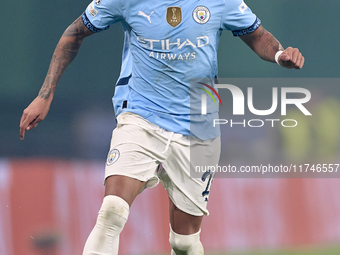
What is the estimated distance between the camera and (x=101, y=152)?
4996 mm

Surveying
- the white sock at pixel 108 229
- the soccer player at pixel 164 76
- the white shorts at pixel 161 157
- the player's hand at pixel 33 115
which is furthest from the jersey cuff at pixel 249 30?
the white sock at pixel 108 229

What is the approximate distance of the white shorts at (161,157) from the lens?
3.29 metres

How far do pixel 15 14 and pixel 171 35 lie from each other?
6.53ft

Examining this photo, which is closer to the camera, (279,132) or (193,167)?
(193,167)

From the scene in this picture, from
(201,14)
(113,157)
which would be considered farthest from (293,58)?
Result: (113,157)

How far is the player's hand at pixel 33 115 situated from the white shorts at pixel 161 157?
17.2 inches

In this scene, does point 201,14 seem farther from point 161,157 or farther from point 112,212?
point 112,212

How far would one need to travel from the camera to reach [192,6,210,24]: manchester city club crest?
354 centimetres

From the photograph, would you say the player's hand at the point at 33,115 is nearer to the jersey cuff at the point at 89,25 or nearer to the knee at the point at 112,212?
the jersey cuff at the point at 89,25

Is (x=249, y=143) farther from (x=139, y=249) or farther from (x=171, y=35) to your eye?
(x=171, y=35)

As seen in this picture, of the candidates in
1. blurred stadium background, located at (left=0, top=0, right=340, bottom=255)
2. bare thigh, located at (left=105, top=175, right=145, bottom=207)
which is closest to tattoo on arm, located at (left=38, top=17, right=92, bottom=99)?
bare thigh, located at (left=105, top=175, right=145, bottom=207)

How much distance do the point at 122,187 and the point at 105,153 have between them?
6.08 ft

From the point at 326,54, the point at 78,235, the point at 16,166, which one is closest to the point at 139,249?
the point at 78,235

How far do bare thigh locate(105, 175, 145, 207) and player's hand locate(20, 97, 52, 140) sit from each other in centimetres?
60
